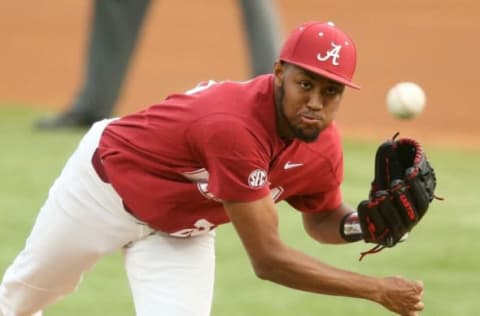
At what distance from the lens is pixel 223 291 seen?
25.3 ft

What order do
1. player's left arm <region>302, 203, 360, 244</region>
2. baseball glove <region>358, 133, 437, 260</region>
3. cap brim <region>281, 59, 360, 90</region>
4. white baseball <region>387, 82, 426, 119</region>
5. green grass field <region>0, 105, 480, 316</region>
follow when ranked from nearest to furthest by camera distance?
cap brim <region>281, 59, 360, 90</region>
baseball glove <region>358, 133, 437, 260</region>
player's left arm <region>302, 203, 360, 244</region>
white baseball <region>387, 82, 426, 119</region>
green grass field <region>0, 105, 480, 316</region>

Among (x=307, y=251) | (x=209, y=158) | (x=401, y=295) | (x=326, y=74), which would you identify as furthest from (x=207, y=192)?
(x=307, y=251)

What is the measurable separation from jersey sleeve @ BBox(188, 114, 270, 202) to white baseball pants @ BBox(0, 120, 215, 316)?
564 mm

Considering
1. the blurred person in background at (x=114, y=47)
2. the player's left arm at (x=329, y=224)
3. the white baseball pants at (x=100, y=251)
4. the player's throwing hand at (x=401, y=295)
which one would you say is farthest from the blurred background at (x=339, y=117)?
the player's throwing hand at (x=401, y=295)

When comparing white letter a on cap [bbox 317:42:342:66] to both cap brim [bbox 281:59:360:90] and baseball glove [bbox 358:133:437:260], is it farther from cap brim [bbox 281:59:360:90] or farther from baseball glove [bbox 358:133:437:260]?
baseball glove [bbox 358:133:437:260]

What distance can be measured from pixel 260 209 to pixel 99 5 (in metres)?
6.75

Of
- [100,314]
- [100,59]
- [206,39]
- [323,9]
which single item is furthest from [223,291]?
[323,9]

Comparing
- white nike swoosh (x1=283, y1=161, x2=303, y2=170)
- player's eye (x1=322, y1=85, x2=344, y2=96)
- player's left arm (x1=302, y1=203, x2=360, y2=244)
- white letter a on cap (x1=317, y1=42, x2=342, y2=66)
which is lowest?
player's left arm (x1=302, y1=203, x2=360, y2=244)

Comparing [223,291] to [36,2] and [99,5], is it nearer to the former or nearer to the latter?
[99,5]

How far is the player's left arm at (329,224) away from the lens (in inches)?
236

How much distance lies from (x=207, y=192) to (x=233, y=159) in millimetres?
301

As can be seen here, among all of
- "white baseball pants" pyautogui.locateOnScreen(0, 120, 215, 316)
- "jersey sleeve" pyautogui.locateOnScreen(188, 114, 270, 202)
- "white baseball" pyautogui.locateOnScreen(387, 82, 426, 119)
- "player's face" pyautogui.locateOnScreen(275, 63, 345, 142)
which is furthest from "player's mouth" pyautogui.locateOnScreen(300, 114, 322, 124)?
"white baseball" pyautogui.locateOnScreen(387, 82, 426, 119)

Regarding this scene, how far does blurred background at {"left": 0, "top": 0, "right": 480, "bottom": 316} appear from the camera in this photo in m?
7.78

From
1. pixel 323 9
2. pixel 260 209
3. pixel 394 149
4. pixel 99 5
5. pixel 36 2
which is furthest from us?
pixel 36 2
